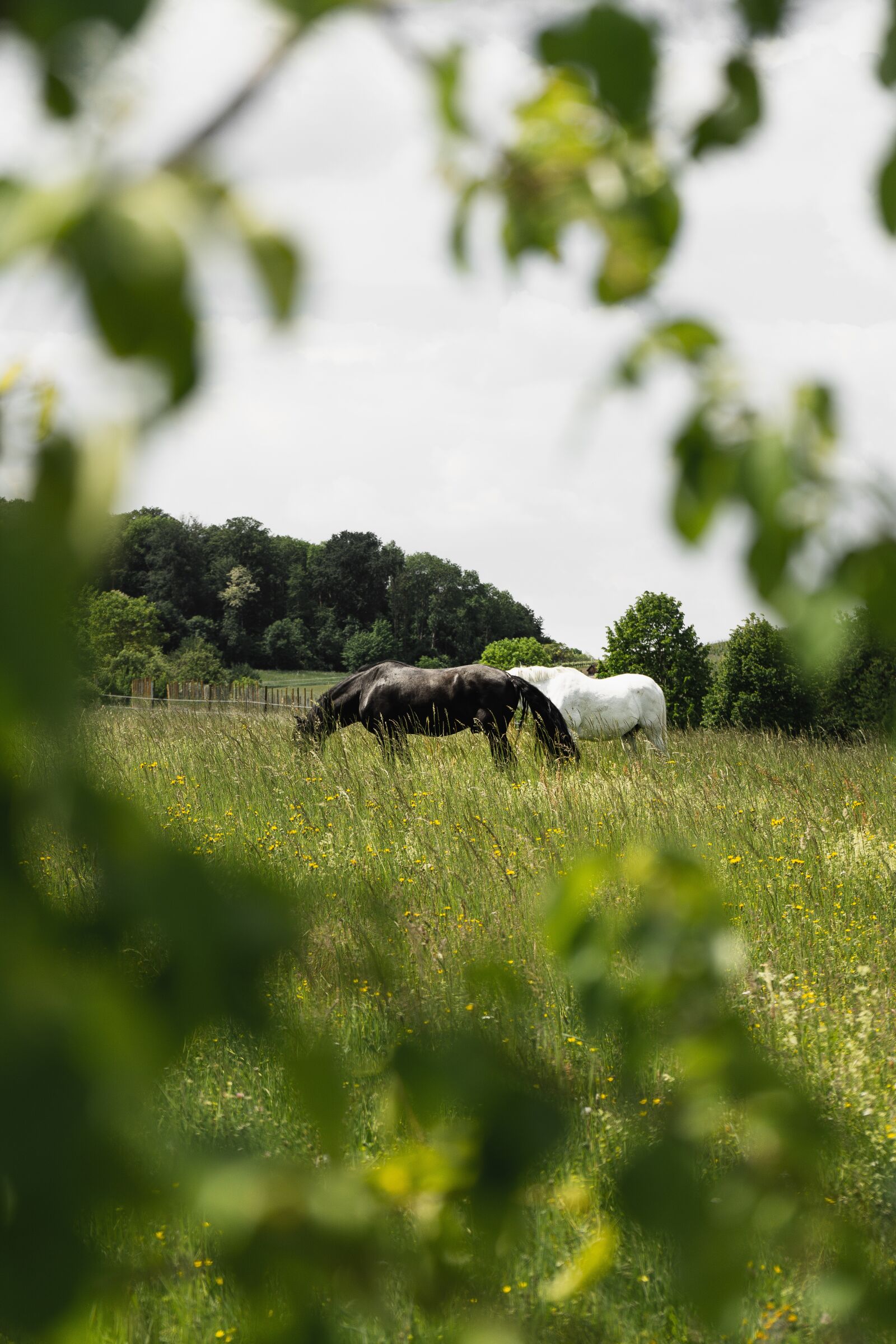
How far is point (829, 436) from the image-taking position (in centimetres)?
67

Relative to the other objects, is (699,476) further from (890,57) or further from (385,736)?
(385,736)

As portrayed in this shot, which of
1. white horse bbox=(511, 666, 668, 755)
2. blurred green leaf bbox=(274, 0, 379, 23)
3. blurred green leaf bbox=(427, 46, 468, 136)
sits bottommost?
white horse bbox=(511, 666, 668, 755)

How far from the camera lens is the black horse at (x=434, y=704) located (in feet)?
33.6

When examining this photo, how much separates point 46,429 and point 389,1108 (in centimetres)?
60

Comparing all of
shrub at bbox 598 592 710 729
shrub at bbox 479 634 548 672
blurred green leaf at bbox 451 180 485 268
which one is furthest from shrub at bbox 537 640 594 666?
blurred green leaf at bbox 451 180 485 268

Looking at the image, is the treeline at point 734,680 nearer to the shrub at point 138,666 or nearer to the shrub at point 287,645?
the shrub at point 138,666

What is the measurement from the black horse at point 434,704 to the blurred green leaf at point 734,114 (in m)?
→ 9.33

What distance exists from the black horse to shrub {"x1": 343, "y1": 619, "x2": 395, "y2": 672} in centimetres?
5044

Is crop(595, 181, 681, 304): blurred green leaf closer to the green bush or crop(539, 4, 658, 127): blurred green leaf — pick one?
crop(539, 4, 658, 127): blurred green leaf

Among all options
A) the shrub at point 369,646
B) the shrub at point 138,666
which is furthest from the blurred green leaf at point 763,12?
the shrub at point 369,646

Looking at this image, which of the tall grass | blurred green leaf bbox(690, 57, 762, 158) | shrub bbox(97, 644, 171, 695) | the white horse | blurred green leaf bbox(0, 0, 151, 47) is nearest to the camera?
blurred green leaf bbox(0, 0, 151, 47)

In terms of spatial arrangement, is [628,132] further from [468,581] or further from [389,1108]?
[468,581]

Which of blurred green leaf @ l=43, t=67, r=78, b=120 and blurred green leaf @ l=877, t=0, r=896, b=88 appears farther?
blurred green leaf @ l=877, t=0, r=896, b=88

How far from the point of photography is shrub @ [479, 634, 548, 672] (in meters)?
38.0
